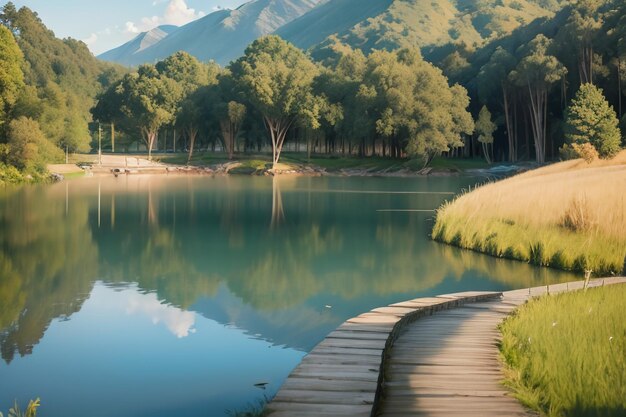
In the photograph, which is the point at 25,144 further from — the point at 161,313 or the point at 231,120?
the point at 161,313

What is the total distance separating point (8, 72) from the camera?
56281 mm

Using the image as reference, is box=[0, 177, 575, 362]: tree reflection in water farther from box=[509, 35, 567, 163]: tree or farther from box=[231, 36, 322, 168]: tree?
box=[231, 36, 322, 168]: tree

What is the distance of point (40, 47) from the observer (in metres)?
152

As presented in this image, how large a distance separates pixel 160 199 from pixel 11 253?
20.3 metres

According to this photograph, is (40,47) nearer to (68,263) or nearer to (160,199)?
(160,199)

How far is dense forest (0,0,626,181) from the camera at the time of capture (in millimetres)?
61281

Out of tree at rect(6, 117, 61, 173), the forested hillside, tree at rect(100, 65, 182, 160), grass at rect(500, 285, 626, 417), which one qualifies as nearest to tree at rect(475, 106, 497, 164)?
tree at rect(100, 65, 182, 160)

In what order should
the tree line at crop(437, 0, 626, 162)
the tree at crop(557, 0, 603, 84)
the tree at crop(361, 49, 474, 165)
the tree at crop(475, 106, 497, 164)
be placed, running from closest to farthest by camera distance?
the tree line at crop(437, 0, 626, 162)
the tree at crop(557, 0, 603, 84)
the tree at crop(361, 49, 474, 165)
the tree at crop(475, 106, 497, 164)

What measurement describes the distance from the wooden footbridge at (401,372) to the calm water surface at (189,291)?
5.47 ft

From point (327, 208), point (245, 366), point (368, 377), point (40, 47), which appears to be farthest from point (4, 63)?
point (40, 47)

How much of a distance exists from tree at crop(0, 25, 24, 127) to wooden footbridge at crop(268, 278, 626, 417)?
53118mm

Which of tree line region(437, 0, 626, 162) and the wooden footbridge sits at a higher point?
tree line region(437, 0, 626, 162)

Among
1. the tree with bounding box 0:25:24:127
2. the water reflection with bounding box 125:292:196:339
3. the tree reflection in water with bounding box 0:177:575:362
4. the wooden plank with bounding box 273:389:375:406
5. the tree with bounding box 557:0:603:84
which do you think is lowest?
the water reflection with bounding box 125:292:196:339

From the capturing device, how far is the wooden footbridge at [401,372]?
19.5 ft
